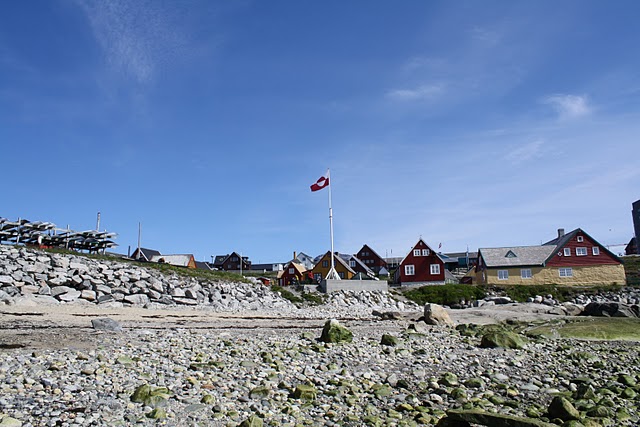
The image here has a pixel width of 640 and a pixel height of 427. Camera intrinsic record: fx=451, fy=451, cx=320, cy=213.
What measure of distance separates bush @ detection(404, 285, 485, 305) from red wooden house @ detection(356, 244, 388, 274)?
51.3m

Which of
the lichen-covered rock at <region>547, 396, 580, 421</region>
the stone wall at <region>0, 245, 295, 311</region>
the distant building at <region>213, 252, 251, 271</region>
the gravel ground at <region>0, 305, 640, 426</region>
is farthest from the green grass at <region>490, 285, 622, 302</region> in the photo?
the distant building at <region>213, 252, 251, 271</region>

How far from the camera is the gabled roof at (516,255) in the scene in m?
55.3

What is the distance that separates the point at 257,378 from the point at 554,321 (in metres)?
21.2

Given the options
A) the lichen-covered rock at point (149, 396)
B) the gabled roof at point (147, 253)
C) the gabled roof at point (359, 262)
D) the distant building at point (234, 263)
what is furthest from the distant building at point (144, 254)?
the lichen-covered rock at point (149, 396)

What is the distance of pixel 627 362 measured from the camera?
524 inches

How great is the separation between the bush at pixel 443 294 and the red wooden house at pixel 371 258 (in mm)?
51307

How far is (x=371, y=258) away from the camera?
101062 mm

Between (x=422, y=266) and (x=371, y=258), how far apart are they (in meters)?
44.2

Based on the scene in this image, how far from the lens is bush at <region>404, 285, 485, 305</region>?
4462 centimetres

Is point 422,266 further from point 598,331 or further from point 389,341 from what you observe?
point 389,341

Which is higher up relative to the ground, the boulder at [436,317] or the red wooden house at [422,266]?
the red wooden house at [422,266]

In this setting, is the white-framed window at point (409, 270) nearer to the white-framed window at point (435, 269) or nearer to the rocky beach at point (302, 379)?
the white-framed window at point (435, 269)

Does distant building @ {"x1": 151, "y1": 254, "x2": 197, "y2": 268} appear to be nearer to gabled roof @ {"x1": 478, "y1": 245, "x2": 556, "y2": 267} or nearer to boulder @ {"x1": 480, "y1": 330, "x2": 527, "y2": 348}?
gabled roof @ {"x1": 478, "y1": 245, "x2": 556, "y2": 267}

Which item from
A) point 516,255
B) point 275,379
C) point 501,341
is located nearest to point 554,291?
point 516,255
